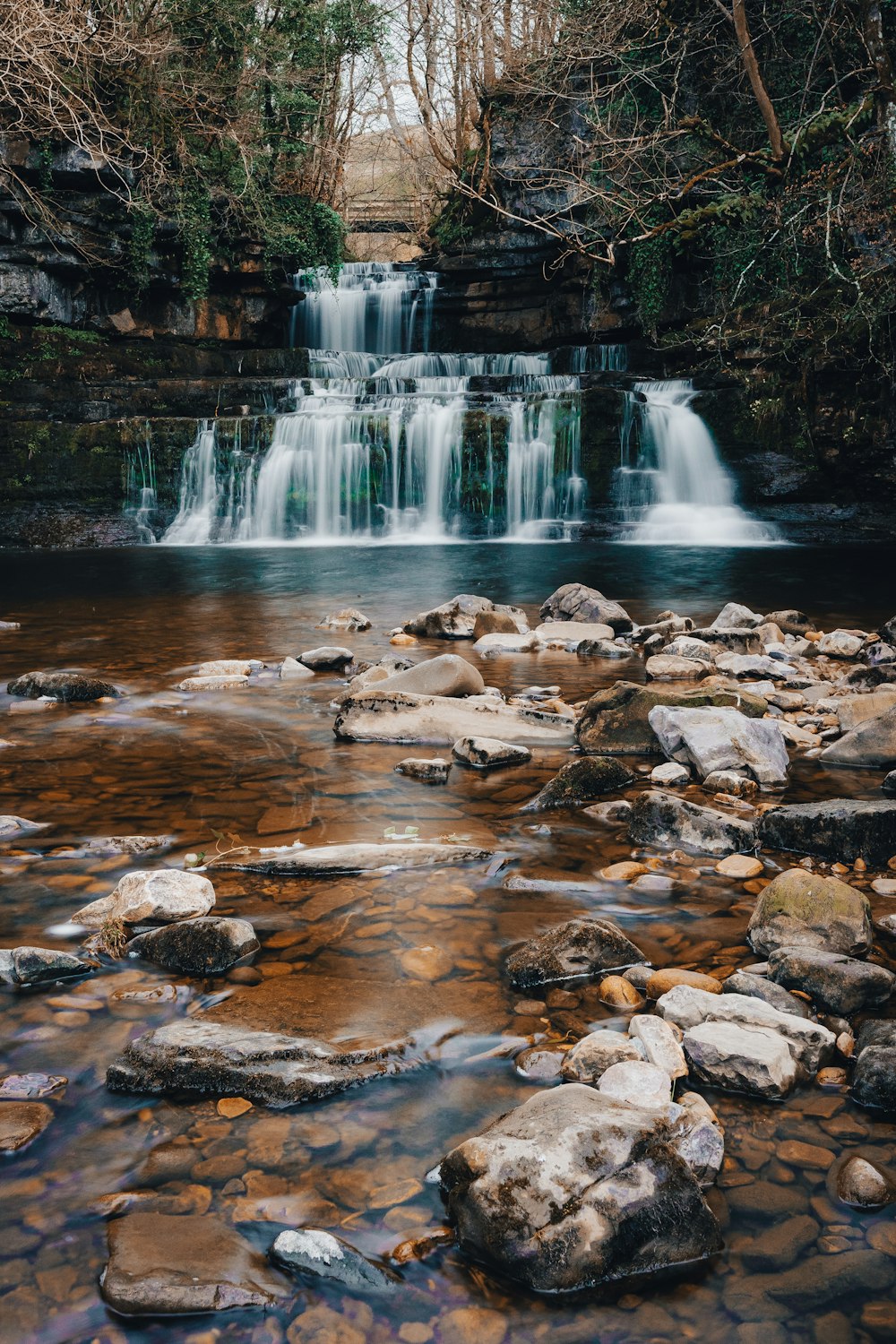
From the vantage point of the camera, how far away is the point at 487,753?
13.7 ft

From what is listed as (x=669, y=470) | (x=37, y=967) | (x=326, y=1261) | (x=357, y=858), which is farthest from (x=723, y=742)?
(x=669, y=470)

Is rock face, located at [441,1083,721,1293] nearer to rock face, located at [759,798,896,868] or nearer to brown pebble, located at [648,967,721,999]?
brown pebble, located at [648,967,721,999]

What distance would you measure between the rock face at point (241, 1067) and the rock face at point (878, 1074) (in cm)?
96

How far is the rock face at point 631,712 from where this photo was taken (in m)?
4.31

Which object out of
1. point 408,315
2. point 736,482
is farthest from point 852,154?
point 408,315

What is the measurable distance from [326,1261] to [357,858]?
1.61 metres

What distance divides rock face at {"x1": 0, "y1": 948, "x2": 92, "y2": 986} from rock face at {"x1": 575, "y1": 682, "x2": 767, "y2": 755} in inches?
101

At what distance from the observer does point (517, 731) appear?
15.1 ft

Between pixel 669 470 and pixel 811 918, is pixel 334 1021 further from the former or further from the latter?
pixel 669 470

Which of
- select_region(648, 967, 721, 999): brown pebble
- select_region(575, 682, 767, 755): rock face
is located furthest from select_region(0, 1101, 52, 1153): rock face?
select_region(575, 682, 767, 755): rock face

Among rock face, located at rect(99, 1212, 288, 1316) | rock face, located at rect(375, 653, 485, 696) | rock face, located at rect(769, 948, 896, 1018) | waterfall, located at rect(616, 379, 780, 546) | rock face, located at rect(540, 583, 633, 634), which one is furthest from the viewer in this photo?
waterfall, located at rect(616, 379, 780, 546)

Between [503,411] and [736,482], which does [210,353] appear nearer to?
[503,411]

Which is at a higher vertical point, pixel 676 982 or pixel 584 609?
pixel 584 609

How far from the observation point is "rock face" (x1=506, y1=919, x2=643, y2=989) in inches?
94.3
